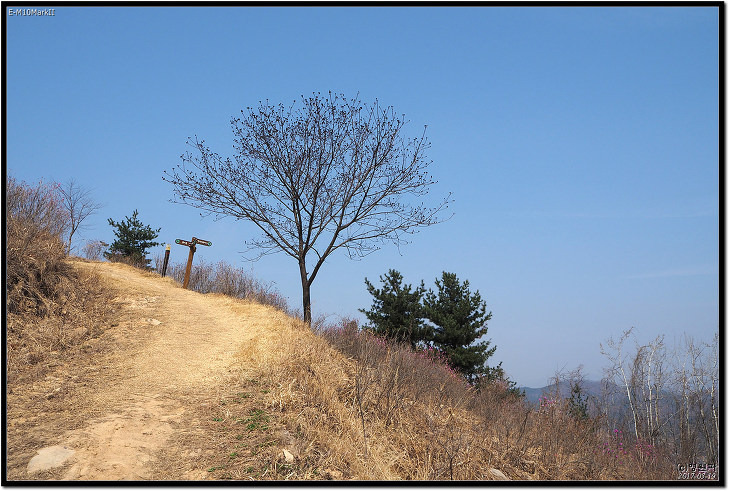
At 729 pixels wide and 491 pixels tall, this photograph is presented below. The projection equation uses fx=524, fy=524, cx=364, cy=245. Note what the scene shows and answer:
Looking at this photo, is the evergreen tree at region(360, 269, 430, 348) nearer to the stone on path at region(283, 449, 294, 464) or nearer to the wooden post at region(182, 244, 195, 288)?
the wooden post at region(182, 244, 195, 288)

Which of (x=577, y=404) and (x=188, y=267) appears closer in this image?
(x=577, y=404)

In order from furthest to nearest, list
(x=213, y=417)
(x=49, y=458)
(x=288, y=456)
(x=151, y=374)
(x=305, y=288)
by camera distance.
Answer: (x=305, y=288) → (x=151, y=374) → (x=213, y=417) → (x=288, y=456) → (x=49, y=458)

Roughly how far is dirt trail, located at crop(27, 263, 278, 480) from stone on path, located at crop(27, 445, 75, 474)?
0.08 meters

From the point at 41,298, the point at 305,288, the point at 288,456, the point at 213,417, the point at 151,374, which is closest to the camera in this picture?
the point at 288,456

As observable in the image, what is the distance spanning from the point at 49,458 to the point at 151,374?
3165 mm

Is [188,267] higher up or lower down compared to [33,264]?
higher up

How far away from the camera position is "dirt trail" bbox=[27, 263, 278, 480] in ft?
18.7

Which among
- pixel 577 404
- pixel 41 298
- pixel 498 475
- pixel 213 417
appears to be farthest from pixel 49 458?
pixel 577 404

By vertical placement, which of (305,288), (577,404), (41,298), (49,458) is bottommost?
(49,458)

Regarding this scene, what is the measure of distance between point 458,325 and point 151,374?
44.7 ft

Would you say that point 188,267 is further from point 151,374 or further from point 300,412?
point 300,412

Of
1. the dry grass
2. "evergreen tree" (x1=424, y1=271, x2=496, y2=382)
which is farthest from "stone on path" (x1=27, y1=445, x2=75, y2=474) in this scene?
"evergreen tree" (x1=424, y1=271, x2=496, y2=382)

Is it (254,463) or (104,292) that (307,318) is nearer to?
(104,292)

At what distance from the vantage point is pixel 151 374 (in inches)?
342
